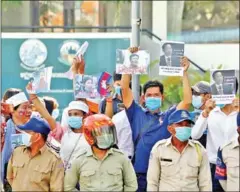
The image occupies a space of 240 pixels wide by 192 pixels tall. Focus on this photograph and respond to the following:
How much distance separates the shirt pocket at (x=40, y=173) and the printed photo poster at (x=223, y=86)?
2.22 m

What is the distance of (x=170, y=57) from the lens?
857 centimetres

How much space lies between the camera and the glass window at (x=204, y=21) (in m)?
18.6

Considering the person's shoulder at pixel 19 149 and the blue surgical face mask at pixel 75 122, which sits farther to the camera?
the blue surgical face mask at pixel 75 122

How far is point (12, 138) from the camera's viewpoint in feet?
26.0

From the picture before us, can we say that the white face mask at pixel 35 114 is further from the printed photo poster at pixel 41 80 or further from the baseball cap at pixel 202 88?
the baseball cap at pixel 202 88

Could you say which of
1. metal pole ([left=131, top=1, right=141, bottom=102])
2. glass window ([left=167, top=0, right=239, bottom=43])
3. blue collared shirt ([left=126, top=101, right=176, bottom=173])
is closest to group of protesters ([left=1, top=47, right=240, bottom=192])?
blue collared shirt ([left=126, top=101, right=176, bottom=173])

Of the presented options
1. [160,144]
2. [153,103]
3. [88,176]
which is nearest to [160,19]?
[153,103]

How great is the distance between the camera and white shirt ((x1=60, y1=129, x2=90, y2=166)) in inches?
317

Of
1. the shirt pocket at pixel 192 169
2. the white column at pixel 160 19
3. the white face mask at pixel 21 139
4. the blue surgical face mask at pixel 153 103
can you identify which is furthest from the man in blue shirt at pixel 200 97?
the white column at pixel 160 19

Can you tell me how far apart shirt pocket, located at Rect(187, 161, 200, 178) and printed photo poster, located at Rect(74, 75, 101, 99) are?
202 cm

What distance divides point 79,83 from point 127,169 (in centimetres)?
205

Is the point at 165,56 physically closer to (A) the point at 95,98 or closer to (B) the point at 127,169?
(A) the point at 95,98

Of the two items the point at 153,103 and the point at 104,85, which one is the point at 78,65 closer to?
the point at 104,85

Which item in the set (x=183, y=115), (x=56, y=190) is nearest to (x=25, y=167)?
(x=56, y=190)
